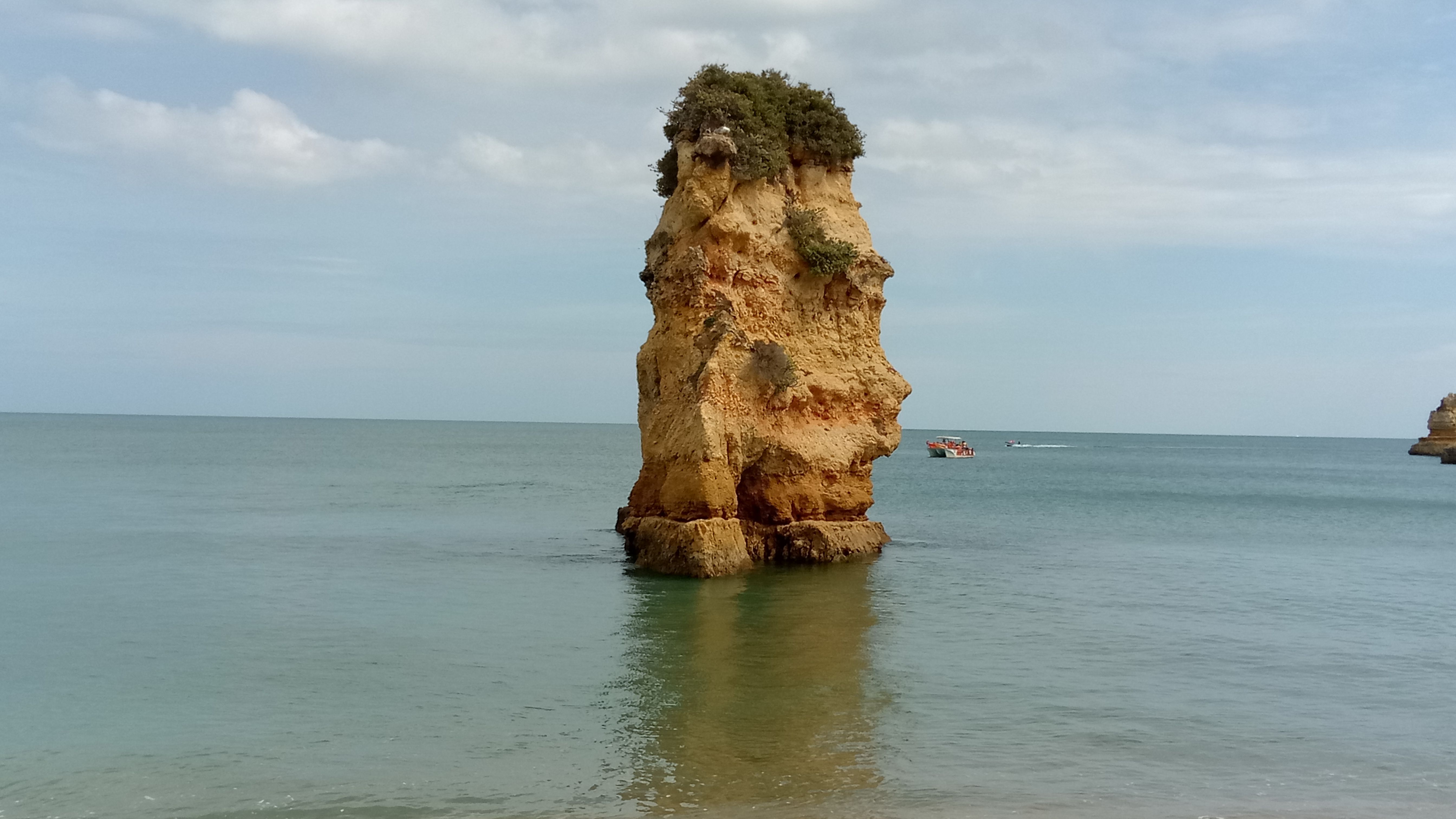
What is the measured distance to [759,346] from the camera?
22047 millimetres

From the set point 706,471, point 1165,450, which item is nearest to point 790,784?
point 706,471

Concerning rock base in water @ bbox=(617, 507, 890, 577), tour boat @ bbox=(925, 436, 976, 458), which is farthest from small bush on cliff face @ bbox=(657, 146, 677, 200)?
tour boat @ bbox=(925, 436, 976, 458)

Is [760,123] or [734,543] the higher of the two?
[760,123]

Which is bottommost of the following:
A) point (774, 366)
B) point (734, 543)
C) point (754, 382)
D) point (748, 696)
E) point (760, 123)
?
point (748, 696)

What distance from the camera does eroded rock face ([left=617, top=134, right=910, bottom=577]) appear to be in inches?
829

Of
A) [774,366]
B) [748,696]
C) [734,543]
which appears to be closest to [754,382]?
[774,366]

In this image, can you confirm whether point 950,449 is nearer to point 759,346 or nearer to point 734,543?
point 759,346

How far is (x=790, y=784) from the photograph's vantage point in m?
9.33

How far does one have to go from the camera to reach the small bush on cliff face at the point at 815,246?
23.0 m

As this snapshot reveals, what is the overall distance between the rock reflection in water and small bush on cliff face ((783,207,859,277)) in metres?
6.78

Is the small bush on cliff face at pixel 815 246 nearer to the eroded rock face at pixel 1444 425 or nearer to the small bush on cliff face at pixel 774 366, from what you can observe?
the small bush on cliff face at pixel 774 366

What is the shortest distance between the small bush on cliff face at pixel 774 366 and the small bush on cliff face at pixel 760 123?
3437mm

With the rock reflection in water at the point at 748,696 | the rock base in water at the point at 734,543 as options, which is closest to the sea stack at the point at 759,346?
the rock base in water at the point at 734,543

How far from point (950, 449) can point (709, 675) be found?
76453mm
